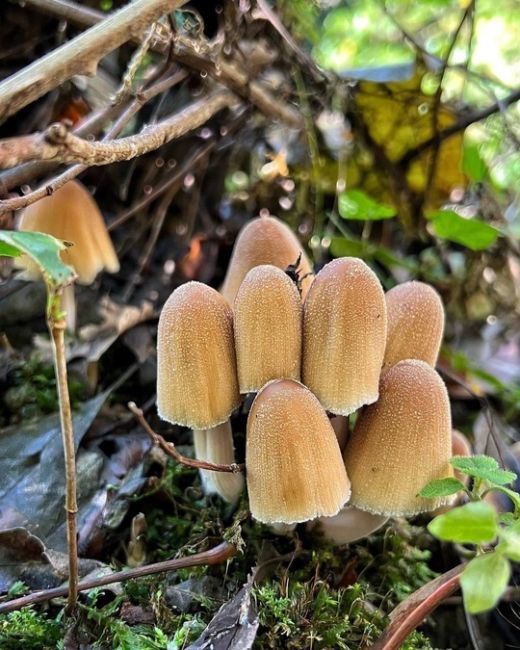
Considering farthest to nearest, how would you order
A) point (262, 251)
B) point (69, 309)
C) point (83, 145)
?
point (69, 309) → point (262, 251) → point (83, 145)

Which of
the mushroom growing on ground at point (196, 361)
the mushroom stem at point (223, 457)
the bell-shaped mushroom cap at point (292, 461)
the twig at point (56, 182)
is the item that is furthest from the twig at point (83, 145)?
the mushroom stem at point (223, 457)

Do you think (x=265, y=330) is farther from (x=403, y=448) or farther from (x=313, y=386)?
(x=403, y=448)

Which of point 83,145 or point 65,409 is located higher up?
point 83,145

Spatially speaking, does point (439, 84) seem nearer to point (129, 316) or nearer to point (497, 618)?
point (129, 316)

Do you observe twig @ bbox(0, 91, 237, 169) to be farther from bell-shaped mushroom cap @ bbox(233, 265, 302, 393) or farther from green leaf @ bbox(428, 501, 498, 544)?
green leaf @ bbox(428, 501, 498, 544)

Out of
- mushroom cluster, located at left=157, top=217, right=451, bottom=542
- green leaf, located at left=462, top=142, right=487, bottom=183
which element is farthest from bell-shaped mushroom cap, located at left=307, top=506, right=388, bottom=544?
green leaf, located at left=462, top=142, right=487, bottom=183

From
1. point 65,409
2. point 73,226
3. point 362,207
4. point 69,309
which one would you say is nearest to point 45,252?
point 65,409

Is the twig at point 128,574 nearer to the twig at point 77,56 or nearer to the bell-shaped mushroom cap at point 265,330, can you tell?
the bell-shaped mushroom cap at point 265,330
